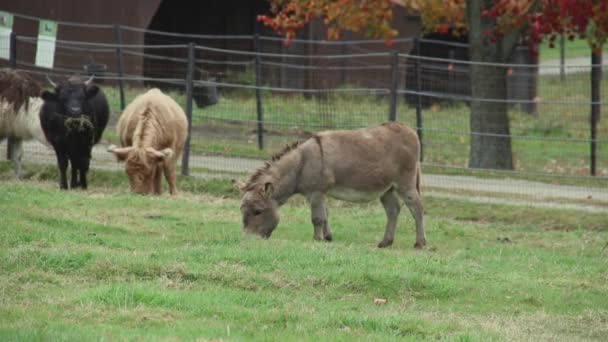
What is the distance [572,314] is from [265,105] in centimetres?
1349

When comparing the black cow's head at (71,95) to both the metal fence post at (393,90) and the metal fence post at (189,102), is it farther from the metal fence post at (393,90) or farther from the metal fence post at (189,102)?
the metal fence post at (393,90)

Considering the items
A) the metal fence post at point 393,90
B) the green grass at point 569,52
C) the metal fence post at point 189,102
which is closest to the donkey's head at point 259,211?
the metal fence post at point 393,90

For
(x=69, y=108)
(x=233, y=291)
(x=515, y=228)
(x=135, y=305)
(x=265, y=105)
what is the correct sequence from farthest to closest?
(x=265, y=105)
(x=69, y=108)
(x=515, y=228)
(x=233, y=291)
(x=135, y=305)

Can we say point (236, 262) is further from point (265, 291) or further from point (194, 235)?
point (194, 235)

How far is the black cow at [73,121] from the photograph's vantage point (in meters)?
17.1

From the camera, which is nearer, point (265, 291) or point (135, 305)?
point (135, 305)

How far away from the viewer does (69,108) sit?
1698 centimetres

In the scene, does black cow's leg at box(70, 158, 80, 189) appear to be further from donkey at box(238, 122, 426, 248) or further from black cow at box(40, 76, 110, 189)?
donkey at box(238, 122, 426, 248)

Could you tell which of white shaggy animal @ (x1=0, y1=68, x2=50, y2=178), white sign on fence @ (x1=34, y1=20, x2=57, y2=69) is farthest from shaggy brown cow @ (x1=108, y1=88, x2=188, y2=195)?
white sign on fence @ (x1=34, y1=20, x2=57, y2=69)

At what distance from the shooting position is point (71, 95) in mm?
17047

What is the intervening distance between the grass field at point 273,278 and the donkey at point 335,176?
39 centimetres

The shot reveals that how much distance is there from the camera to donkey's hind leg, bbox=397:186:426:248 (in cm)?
1338

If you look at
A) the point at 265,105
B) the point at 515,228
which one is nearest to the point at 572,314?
the point at 515,228

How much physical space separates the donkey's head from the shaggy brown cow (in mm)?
3967
